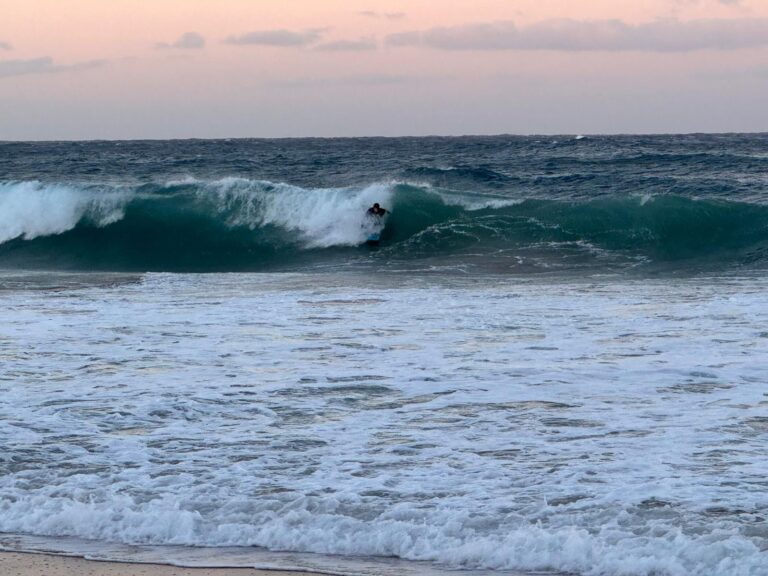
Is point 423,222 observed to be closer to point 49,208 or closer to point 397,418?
point 49,208

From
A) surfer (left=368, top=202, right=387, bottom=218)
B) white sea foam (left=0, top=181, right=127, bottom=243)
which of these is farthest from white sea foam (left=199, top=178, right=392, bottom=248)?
white sea foam (left=0, top=181, right=127, bottom=243)

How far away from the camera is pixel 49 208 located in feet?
83.2

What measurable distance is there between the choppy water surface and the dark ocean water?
7.95 meters

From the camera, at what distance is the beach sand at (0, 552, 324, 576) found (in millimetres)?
4590

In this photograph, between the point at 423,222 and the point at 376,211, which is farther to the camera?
the point at 423,222

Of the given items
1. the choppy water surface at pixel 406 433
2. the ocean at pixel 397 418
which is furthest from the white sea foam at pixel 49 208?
the choppy water surface at pixel 406 433

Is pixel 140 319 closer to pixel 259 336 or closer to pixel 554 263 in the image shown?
pixel 259 336

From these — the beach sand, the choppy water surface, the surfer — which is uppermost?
the surfer

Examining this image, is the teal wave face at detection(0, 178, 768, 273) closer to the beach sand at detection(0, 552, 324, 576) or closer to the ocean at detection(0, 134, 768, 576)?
the ocean at detection(0, 134, 768, 576)

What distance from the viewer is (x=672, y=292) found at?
1296cm

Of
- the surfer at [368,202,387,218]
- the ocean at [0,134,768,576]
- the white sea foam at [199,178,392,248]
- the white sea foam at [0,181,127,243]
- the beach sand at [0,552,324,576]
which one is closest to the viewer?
the beach sand at [0,552,324,576]

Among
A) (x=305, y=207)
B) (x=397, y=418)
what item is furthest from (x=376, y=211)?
(x=397, y=418)

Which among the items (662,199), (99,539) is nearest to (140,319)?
(99,539)

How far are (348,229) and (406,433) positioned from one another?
15.8 m
